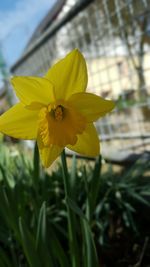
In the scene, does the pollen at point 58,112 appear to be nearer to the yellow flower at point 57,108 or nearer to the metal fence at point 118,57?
the yellow flower at point 57,108

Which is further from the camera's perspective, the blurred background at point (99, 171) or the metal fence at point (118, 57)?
the metal fence at point (118, 57)

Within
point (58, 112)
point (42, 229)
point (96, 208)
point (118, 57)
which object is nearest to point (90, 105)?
point (58, 112)

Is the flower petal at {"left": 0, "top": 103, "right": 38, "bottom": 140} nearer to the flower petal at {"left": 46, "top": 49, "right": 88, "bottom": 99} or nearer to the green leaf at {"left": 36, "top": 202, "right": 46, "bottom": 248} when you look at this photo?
the flower petal at {"left": 46, "top": 49, "right": 88, "bottom": 99}

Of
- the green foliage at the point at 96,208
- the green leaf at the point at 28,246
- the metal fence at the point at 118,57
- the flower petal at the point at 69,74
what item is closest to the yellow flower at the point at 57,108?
the flower petal at the point at 69,74

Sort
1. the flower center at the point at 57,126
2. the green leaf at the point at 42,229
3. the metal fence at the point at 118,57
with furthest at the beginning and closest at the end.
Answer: the metal fence at the point at 118,57 → the green leaf at the point at 42,229 → the flower center at the point at 57,126

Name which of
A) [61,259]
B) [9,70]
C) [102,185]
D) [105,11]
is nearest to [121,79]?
[105,11]

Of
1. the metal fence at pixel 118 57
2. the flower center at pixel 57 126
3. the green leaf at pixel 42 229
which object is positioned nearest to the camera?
the flower center at pixel 57 126

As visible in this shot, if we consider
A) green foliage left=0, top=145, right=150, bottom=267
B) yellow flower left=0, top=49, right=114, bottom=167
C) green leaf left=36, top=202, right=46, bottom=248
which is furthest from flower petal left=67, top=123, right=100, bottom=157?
green foliage left=0, top=145, right=150, bottom=267
